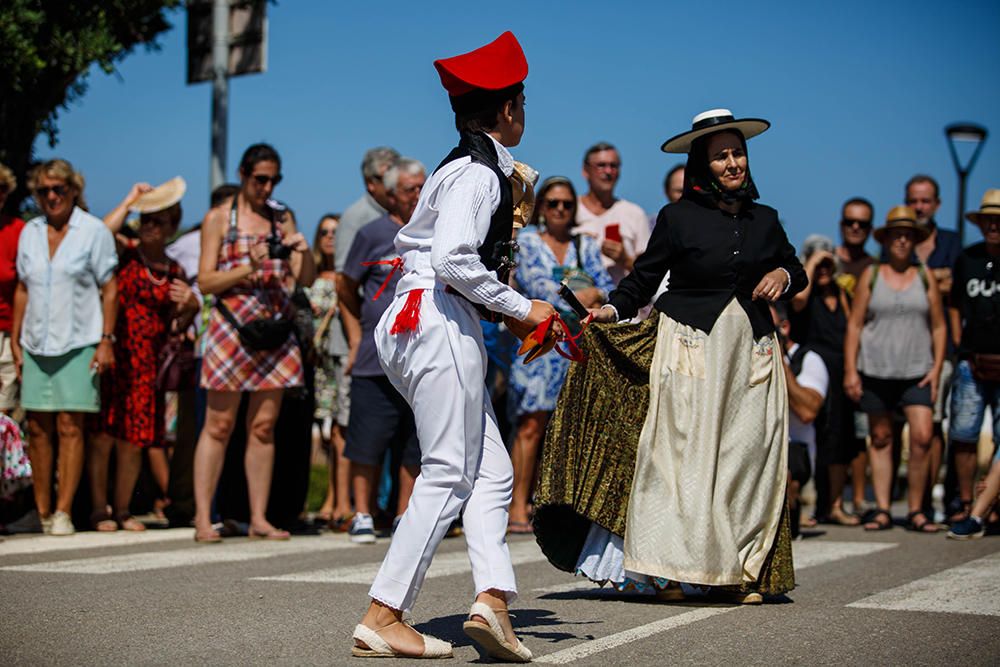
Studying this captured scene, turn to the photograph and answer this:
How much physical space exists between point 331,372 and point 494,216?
21.9ft

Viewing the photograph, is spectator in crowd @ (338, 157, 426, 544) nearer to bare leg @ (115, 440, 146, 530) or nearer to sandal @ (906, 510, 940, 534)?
bare leg @ (115, 440, 146, 530)

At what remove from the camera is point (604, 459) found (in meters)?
7.06

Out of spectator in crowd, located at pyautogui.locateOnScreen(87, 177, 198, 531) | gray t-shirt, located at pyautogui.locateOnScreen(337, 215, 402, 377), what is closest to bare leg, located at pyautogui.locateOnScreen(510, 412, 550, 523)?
gray t-shirt, located at pyautogui.locateOnScreen(337, 215, 402, 377)

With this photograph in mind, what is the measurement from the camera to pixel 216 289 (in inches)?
370

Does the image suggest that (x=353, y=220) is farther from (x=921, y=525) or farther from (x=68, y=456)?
(x=921, y=525)

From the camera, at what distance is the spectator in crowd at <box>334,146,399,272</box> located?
10258mm

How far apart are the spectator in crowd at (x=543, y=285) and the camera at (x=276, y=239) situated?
5.83 feet

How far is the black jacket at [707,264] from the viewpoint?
23.3ft

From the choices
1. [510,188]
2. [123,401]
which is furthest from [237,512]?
[510,188]

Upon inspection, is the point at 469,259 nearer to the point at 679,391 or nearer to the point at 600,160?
the point at 679,391

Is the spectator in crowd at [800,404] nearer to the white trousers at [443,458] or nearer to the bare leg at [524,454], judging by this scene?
the bare leg at [524,454]

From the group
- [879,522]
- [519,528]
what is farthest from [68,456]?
[879,522]

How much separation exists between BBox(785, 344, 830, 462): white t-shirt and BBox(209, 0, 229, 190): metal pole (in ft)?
20.7

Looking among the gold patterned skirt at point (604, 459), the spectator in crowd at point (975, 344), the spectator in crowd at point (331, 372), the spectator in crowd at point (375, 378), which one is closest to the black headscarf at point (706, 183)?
the gold patterned skirt at point (604, 459)
